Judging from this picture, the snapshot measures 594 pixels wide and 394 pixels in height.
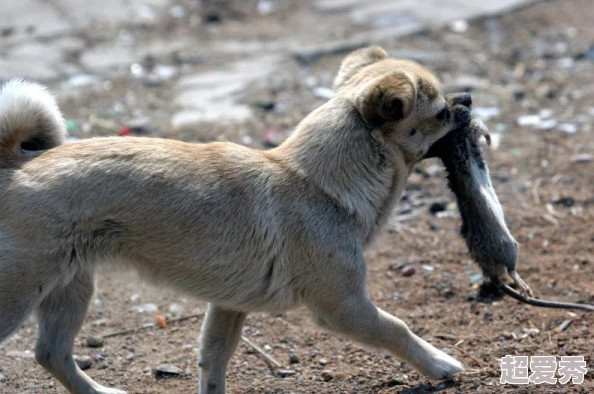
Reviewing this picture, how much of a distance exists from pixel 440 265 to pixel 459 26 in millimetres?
4777

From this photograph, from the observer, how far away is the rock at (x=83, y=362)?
5594 mm

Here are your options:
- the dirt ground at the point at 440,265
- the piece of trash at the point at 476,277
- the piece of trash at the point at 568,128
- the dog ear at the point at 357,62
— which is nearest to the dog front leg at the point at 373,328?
the dirt ground at the point at 440,265

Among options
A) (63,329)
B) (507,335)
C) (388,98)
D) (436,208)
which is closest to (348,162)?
(388,98)

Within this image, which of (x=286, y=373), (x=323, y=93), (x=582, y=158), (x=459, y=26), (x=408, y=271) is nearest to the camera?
(x=286, y=373)

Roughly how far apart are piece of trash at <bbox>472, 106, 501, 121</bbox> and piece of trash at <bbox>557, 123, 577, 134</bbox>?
598mm

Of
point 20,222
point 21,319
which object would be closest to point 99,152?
point 20,222

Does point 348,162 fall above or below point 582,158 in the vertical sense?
above

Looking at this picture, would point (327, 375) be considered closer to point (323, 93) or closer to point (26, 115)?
point (26, 115)

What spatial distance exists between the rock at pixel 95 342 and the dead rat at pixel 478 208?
7.58 ft

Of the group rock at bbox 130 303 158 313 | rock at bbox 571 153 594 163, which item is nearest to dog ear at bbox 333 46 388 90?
rock at bbox 130 303 158 313

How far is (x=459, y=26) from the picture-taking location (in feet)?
35.2

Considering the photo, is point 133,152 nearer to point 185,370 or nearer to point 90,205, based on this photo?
point 90,205

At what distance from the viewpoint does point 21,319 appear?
4.45m

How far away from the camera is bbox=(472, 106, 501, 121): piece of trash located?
28.9ft
